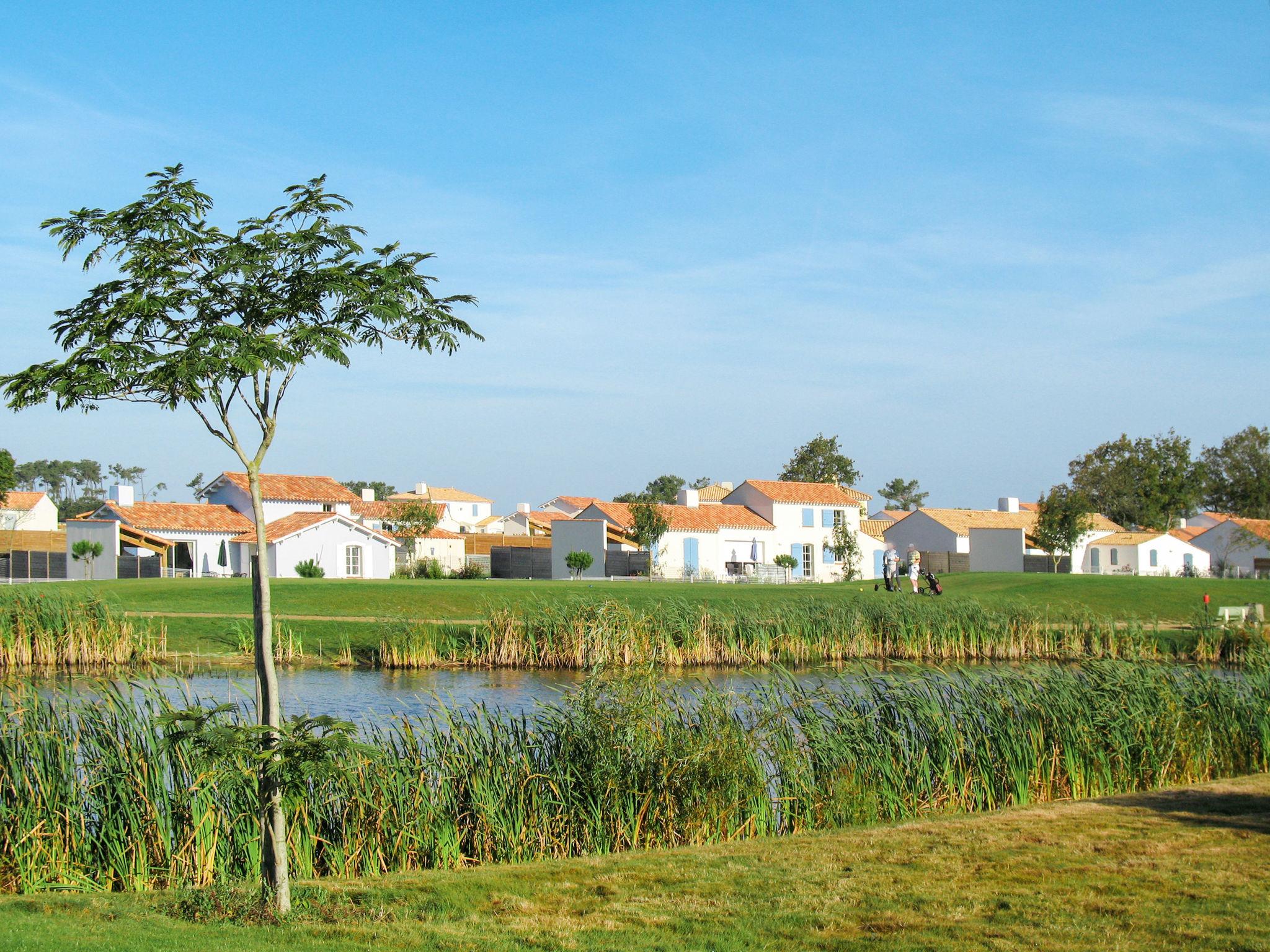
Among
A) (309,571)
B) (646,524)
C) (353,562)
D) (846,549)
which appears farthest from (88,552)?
(846,549)

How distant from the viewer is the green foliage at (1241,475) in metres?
96.7

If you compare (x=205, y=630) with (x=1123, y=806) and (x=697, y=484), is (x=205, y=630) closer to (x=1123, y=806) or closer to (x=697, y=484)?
(x=1123, y=806)

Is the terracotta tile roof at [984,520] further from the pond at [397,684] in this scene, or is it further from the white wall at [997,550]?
the pond at [397,684]

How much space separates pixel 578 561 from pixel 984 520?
1084 inches

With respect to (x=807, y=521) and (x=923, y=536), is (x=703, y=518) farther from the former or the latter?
(x=923, y=536)

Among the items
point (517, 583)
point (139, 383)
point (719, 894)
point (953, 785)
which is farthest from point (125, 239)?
point (517, 583)

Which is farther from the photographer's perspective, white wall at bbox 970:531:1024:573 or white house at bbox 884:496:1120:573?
white house at bbox 884:496:1120:573

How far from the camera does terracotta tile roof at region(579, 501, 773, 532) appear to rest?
193ft

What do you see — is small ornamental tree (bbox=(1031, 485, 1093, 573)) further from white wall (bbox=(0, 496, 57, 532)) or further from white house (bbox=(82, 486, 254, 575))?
white wall (bbox=(0, 496, 57, 532))

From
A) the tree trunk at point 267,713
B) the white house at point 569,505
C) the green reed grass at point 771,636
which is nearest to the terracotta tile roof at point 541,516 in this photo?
the white house at point 569,505

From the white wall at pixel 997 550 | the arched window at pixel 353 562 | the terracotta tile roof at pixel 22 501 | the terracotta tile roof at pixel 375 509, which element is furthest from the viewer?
the terracotta tile roof at pixel 22 501

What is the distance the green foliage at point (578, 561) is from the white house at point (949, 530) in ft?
67.8

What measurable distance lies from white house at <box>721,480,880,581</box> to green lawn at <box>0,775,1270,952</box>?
51.9 m

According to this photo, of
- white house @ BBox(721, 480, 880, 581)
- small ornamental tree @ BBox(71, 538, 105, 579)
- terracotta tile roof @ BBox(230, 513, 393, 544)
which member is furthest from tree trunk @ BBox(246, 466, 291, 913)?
white house @ BBox(721, 480, 880, 581)
